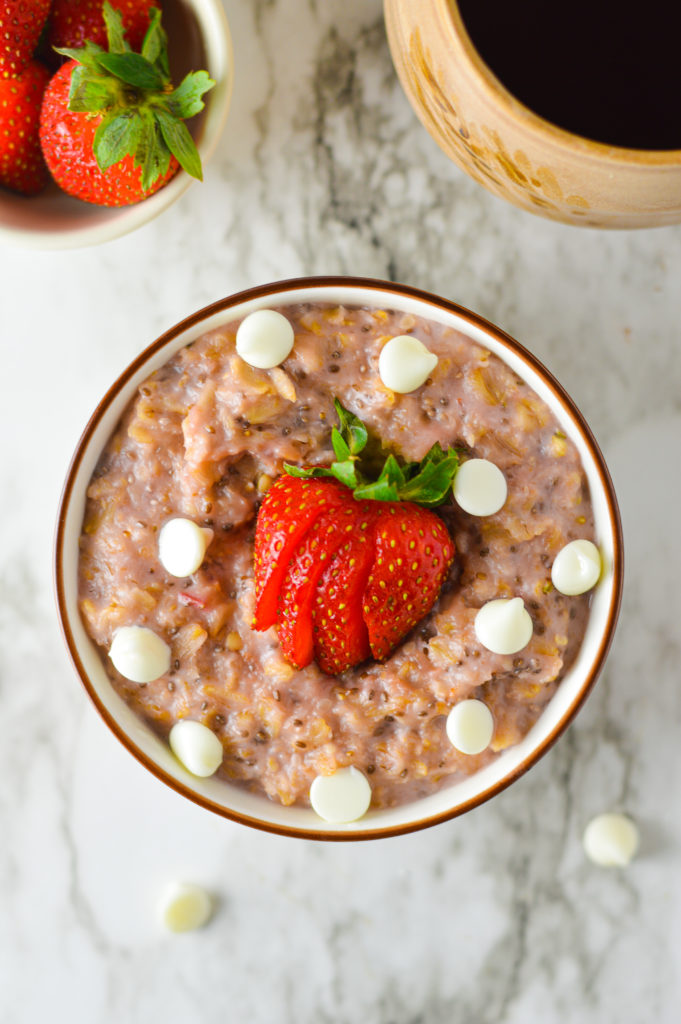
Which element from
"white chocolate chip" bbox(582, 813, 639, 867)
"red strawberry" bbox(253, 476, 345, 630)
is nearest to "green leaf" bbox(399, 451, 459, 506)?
"red strawberry" bbox(253, 476, 345, 630)

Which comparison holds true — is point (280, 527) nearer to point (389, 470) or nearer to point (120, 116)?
point (389, 470)

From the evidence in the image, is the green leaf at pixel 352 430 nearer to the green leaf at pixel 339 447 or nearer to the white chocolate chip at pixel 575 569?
the green leaf at pixel 339 447

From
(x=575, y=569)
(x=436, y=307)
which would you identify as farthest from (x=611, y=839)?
(x=436, y=307)

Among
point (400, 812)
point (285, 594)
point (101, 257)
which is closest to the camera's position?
point (285, 594)

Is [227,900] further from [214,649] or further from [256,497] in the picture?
[256,497]

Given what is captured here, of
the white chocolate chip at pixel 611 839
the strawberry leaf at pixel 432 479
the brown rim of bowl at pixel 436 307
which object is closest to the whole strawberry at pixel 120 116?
the brown rim of bowl at pixel 436 307

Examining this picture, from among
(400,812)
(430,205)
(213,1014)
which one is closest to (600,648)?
(400,812)
